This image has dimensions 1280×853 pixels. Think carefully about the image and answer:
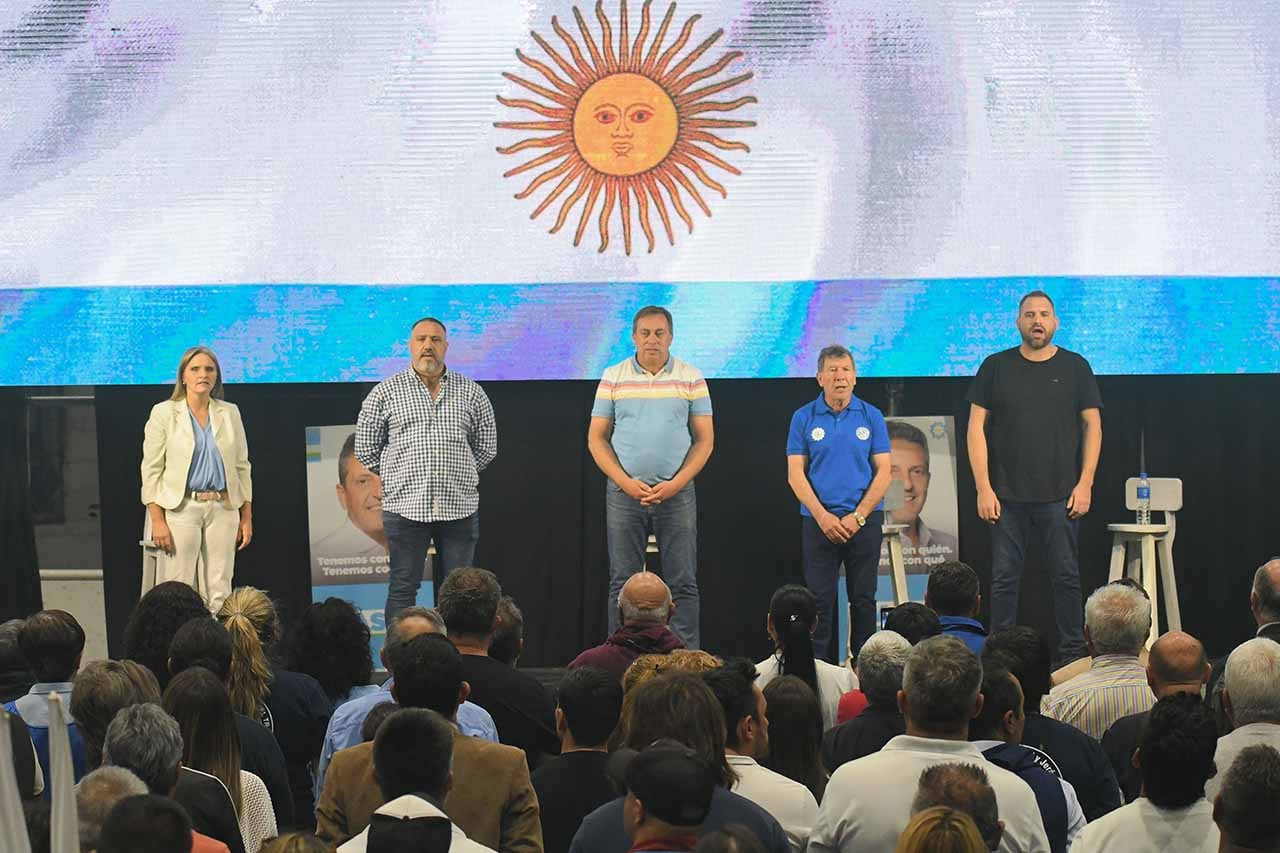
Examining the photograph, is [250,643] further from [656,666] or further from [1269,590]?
[1269,590]

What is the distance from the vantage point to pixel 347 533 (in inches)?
276

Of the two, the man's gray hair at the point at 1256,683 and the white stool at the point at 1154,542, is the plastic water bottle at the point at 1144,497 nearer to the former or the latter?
the white stool at the point at 1154,542

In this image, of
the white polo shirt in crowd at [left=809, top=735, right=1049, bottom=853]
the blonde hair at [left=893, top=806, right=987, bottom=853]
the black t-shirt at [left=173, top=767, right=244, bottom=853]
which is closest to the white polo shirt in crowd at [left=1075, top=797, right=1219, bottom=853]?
the white polo shirt in crowd at [left=809, top=735, right=1049, bottom=853]

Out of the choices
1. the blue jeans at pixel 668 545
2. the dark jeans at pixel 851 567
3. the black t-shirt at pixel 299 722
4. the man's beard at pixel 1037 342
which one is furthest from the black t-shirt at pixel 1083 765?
the man's beard at pixel 1037 342

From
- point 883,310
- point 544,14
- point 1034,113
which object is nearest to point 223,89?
point 544,14

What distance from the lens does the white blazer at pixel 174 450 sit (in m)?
6.51

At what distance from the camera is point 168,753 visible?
2.60 m

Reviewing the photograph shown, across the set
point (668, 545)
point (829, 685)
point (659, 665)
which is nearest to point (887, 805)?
point (659, 665)

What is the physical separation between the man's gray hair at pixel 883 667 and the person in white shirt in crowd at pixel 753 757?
49 cm

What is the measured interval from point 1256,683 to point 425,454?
377 centimetres

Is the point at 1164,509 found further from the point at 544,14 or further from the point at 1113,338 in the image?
the point at 544,14

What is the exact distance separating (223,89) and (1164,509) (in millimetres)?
4582

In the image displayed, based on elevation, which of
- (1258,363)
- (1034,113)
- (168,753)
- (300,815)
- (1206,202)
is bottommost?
(300,815)

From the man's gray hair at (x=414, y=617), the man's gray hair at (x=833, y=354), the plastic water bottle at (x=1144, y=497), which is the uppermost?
the man's gray hair at (x=833, y=354)
